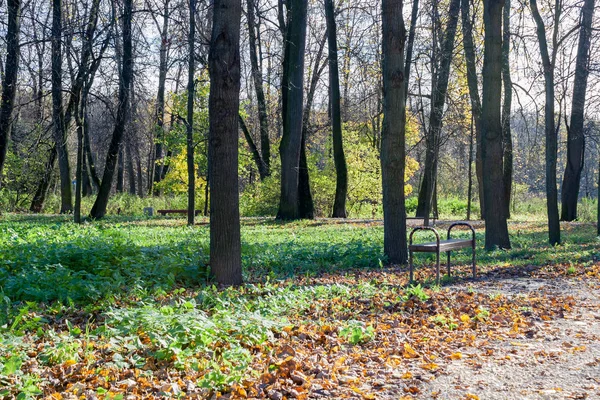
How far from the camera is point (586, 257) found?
1119cm

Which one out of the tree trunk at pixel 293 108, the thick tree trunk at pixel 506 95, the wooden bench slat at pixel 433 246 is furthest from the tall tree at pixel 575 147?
the tree trunk at pixel 293 108

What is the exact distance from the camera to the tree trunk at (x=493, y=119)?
11930mm

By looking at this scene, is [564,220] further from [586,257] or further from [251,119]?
[251,119]

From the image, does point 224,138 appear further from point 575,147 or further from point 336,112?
point 575,147

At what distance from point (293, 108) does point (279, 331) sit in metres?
15.6

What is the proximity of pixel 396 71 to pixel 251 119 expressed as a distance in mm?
27499

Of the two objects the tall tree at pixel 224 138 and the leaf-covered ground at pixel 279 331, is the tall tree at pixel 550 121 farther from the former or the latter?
the tall tree at pixel 224 138

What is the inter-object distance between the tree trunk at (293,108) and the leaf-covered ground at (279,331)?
36.7 ft

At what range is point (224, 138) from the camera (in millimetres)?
7430

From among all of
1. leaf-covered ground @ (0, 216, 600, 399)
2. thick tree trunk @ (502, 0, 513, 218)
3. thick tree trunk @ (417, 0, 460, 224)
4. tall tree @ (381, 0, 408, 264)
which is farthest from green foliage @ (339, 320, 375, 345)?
thick tree trunk @ (417, 0, 460, 224)

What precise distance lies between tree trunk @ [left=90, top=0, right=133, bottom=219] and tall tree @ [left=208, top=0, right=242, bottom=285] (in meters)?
2.24

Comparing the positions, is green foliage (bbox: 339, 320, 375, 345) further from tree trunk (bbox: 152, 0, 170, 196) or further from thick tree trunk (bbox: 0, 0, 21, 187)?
thick tree trunk (bbox: 0, 0, 21, 187)

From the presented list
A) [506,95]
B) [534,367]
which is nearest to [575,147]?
[506,95]

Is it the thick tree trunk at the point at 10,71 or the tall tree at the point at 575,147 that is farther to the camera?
the tall tree at the point at 575,147
